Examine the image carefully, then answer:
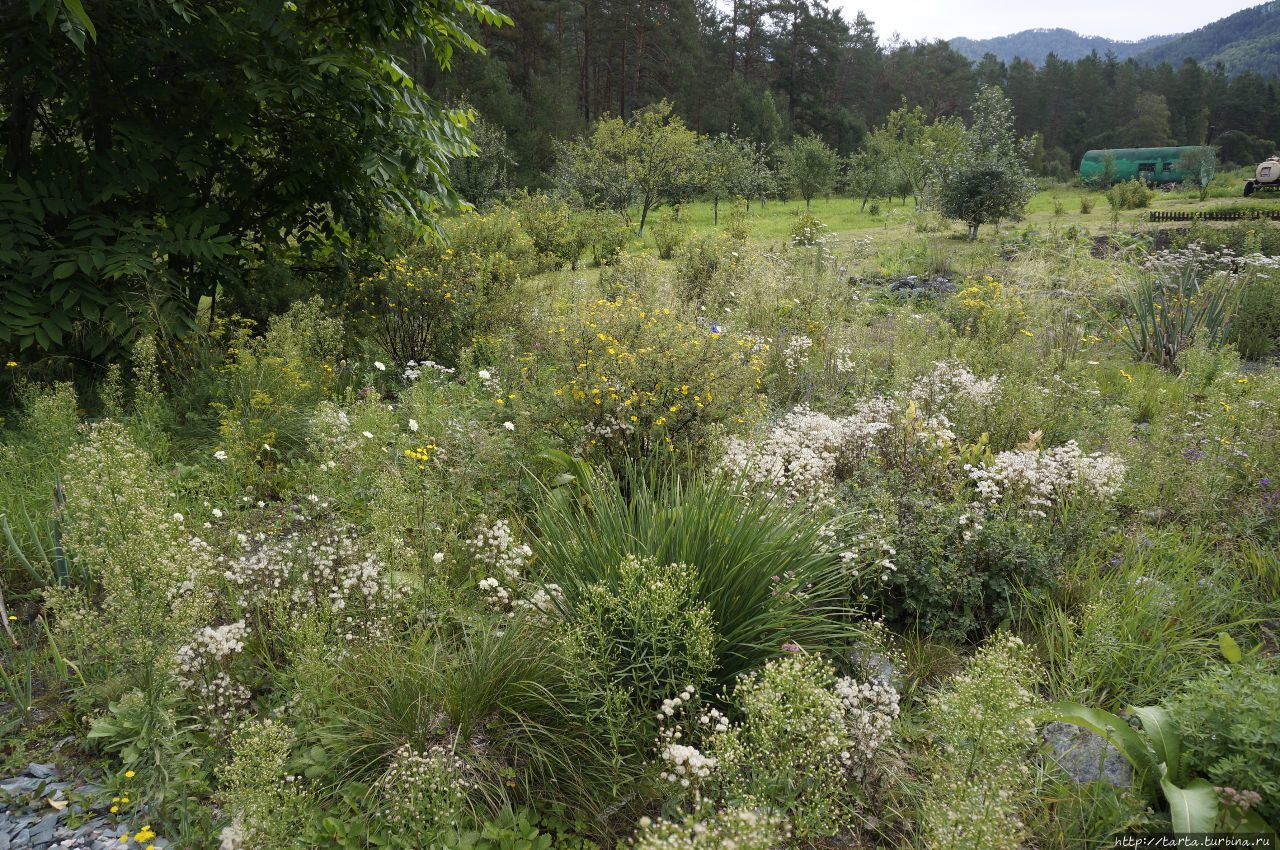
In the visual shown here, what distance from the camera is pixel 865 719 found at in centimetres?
227

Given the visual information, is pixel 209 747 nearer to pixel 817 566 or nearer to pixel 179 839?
pixel 179 839

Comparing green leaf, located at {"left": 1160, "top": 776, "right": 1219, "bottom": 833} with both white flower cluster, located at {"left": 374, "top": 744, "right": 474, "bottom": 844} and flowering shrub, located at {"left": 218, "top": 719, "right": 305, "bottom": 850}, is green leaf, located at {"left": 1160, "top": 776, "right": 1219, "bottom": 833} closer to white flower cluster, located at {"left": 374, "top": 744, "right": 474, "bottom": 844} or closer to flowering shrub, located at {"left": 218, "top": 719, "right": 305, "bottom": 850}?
white flower cluster, located at {"left": 374, "top": 744, "right": 474, "bottom": 844}

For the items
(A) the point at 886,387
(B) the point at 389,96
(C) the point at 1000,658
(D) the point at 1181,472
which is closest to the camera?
(C) the point at 1000,658

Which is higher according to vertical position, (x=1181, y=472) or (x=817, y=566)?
(x=817, y=566)

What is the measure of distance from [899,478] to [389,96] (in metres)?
4.47

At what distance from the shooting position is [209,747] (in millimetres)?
2479

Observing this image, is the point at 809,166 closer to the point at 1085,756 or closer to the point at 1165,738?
the point at 1085,756

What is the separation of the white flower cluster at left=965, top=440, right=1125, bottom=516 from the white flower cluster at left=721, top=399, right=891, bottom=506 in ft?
2.29

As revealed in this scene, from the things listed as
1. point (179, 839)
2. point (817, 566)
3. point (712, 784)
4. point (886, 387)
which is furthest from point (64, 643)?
point (886, 387)

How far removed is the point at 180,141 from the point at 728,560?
485cm

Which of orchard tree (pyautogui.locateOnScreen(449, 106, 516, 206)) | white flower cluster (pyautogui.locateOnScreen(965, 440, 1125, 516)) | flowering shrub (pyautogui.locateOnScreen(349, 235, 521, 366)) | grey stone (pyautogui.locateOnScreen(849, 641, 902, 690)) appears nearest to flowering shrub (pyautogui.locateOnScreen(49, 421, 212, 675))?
grey stone (pyautogui.locateOnScreen(849, 641, 902, 690))

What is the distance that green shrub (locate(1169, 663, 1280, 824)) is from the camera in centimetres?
198

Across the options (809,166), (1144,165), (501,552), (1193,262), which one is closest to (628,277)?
(501,552)

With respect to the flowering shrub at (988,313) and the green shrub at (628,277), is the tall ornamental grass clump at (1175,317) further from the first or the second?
the green shrub at (628,277)
